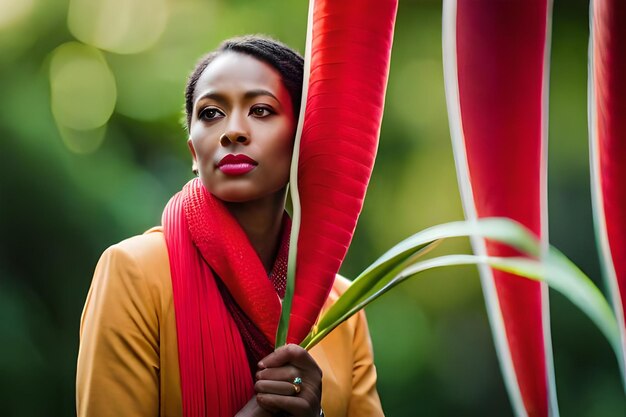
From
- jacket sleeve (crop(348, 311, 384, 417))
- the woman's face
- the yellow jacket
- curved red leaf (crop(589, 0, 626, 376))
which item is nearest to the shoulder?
the yellow jacket

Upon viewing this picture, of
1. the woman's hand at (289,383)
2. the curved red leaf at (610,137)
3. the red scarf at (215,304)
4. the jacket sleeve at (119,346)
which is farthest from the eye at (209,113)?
the curved red leaf at (610,137)

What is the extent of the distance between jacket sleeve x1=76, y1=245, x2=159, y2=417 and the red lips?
186mm

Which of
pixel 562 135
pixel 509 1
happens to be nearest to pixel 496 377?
pixel 562 135

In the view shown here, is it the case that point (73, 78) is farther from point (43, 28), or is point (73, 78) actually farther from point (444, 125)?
point (444, 125)

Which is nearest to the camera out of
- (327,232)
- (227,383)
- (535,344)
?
(227,383)

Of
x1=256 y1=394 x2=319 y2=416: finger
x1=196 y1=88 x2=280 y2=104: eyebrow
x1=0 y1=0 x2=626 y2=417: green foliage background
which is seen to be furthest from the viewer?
x1=0 y1=0 x2=626 y2=417: green foliage background

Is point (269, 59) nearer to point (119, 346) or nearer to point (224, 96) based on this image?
point (224, 96)

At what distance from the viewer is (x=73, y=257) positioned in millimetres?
1350

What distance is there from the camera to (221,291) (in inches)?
46.9

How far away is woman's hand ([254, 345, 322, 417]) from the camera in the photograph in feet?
3.53

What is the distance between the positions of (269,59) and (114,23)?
32cm

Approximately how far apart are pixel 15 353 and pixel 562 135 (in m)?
1.00

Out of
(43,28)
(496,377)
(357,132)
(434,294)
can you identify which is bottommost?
(496,377)

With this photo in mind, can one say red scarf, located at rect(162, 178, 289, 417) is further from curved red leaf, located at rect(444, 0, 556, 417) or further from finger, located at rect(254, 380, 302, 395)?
curved red leaf, located at rect(444, 0, 556, 417)
